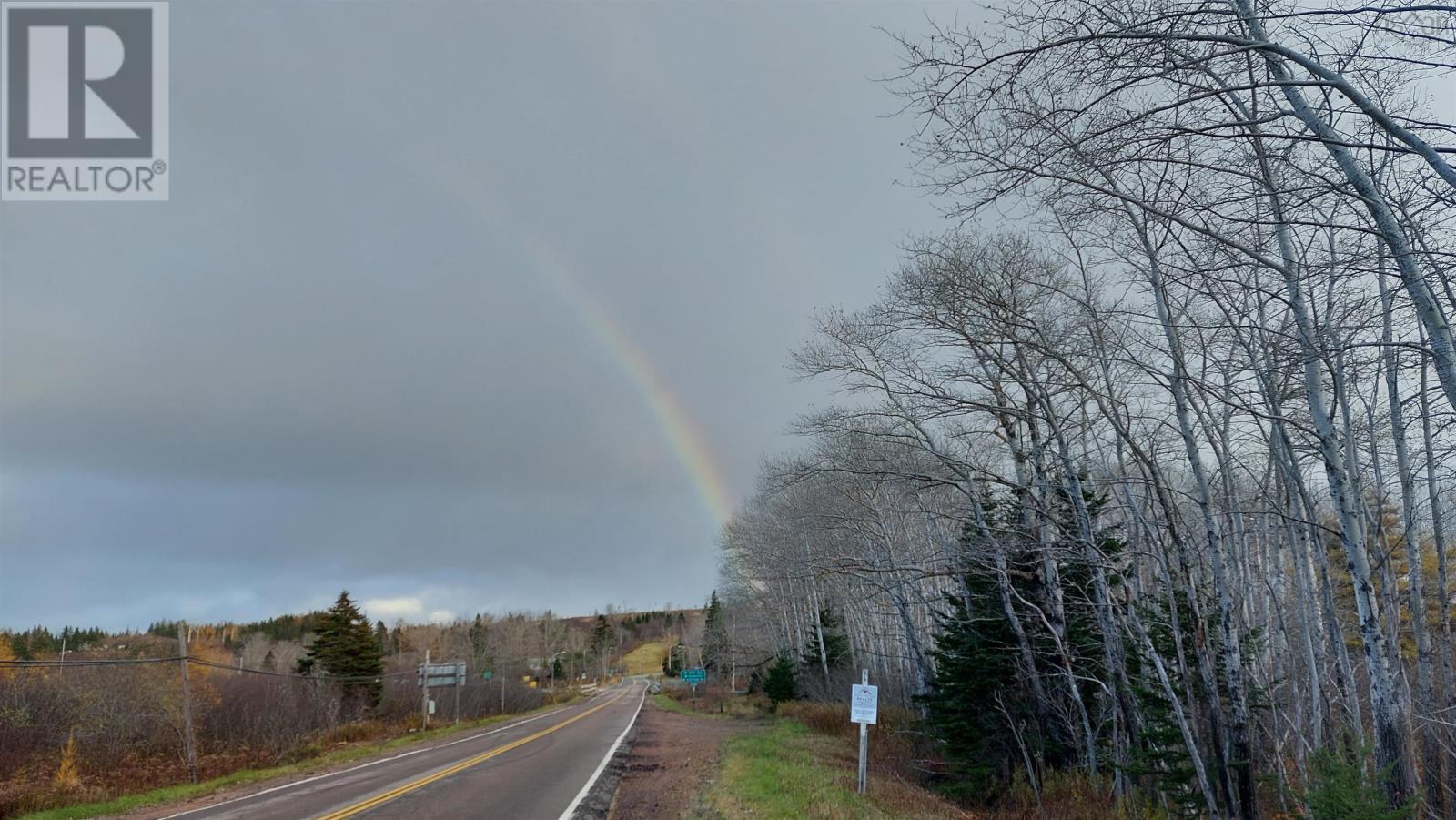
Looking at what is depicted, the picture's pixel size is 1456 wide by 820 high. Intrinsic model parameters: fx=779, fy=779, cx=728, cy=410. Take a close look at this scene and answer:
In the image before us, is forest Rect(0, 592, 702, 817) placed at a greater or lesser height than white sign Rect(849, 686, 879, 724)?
lesser

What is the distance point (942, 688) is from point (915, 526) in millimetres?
10158

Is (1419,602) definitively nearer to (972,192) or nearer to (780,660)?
(972,192)

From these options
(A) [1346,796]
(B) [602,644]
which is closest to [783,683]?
(A) [1346,796]

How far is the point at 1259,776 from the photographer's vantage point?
970cm

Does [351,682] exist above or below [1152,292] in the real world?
below

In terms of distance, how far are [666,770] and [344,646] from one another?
3336 cm

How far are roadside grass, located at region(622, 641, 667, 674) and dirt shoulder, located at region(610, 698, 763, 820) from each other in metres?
123

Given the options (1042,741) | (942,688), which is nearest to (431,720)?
(942,688)

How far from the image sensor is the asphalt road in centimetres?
1053

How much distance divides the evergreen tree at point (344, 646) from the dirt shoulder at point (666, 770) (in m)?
20.4

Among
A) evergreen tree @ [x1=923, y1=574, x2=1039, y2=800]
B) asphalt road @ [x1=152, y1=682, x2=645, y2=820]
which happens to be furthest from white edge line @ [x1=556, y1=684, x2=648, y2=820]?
evergreen tree @ [x1=923, y1=574, x2=1039, y2=800]

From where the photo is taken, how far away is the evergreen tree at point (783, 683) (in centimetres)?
3916

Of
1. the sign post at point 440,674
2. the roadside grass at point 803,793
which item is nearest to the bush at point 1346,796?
the roadside grass at point 803,793

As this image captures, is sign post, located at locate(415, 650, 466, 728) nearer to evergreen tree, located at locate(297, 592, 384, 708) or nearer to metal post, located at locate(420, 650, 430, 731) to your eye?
metal post, located at locate(420, 650, 430, 731)
